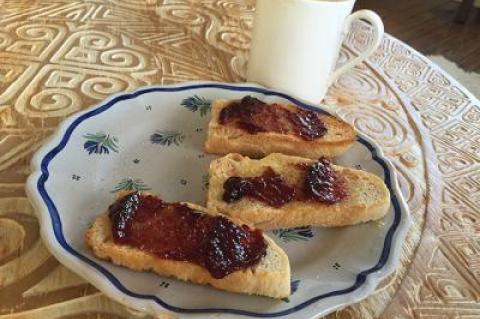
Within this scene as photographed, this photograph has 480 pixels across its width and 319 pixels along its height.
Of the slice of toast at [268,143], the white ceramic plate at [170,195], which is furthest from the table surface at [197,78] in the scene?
the slice of toast at [268,143]

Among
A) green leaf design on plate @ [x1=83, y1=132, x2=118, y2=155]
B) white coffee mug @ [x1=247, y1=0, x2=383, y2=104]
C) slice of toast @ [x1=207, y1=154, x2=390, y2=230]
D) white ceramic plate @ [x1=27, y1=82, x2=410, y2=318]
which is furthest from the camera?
white coffee mug @ [x1=247, y1=0, x2=383, y2=104]

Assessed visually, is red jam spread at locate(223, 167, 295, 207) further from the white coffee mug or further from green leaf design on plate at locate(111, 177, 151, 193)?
the white coffee mug

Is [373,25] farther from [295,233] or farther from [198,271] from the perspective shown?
[198,271]

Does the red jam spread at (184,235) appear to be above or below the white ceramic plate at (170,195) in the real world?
above

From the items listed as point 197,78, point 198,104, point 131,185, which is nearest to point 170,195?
point 131,185

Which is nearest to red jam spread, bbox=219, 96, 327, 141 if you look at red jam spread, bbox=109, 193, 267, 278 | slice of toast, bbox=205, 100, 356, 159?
slice of toast, bbox=205, 100, 356, 159

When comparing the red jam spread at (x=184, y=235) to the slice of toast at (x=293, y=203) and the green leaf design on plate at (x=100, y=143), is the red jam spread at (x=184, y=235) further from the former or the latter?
the green leaf design on plate at (x=100, y=143)
